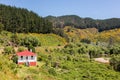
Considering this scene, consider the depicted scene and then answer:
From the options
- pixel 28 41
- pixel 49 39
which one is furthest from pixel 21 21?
pixel 28 41

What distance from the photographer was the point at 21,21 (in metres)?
102

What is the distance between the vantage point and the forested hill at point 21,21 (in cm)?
9775

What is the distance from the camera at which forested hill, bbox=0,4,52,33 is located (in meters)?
97.8

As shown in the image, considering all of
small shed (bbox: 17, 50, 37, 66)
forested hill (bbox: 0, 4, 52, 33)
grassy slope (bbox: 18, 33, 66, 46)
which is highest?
forested hill (bbox: 0, 4, 52, 33)

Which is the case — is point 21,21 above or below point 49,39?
above

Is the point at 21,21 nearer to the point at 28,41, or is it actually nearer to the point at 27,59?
the point at 28,41

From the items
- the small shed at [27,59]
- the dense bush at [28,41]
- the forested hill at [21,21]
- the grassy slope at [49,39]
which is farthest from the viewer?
the grassy slope at [49,39]

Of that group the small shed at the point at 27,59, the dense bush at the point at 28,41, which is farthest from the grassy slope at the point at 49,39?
the small shed at the point at 27,59

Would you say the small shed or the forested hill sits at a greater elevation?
the forested hill

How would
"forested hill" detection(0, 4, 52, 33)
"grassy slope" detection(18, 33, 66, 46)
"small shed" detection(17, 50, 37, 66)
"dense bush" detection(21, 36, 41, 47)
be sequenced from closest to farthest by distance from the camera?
"small shed" detection(17, 50, 37, 66) < "dense bush" detection(21, 36, 41, 47) < "forested hill" detection(0, 4, 52, 33) < "grassy slope" detection(18, 33, 66, 46)

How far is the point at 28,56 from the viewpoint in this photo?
52781 mm

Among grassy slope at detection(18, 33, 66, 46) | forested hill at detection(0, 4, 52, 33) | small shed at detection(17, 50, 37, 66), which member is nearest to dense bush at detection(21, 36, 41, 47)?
forested hill at detection(0, 4, 52, 33)

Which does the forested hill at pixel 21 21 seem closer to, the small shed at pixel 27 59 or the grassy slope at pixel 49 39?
the grassy slope at pixel 49 39

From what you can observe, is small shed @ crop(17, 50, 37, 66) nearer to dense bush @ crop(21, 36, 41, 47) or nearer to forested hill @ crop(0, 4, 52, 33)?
dense bush @ crop(21, 36, 41, 47)
